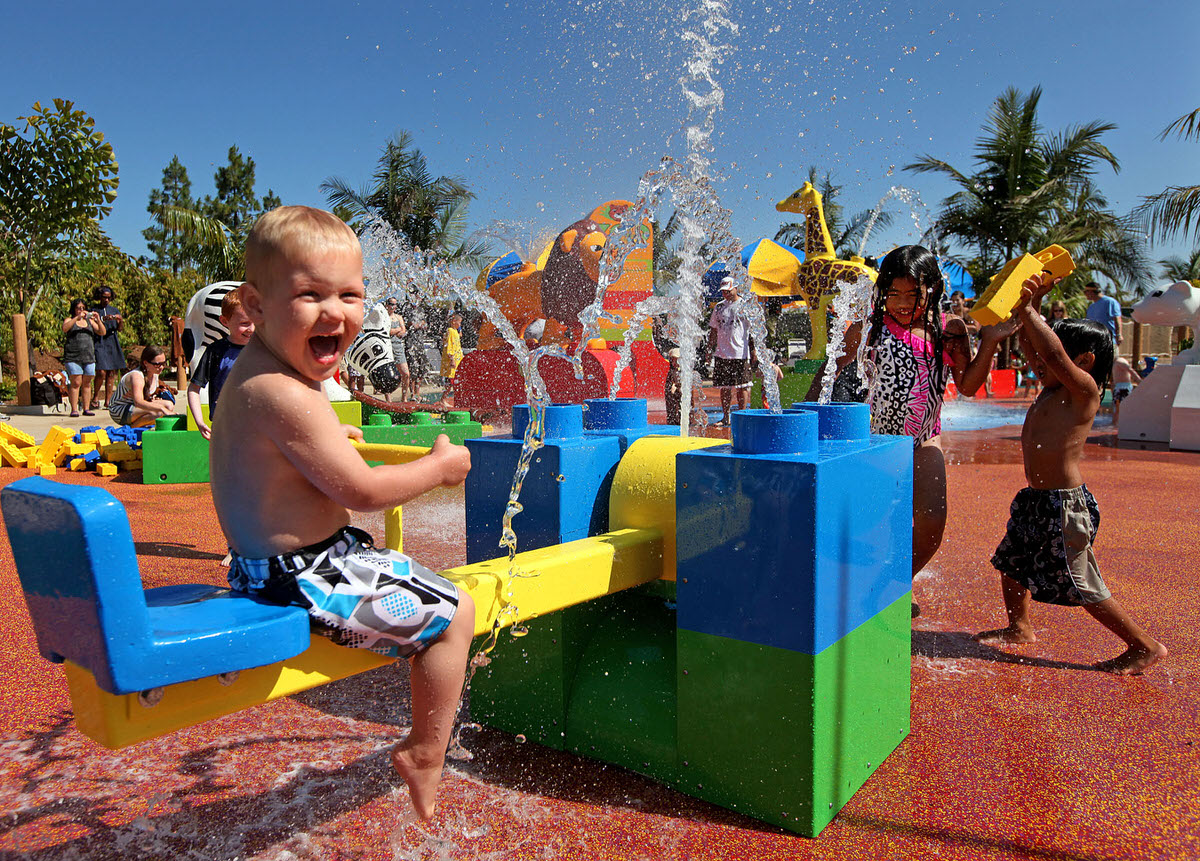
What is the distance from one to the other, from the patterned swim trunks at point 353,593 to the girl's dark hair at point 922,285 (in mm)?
2487

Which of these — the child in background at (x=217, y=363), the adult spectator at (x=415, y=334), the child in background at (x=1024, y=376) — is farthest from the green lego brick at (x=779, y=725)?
the child in background at (x=1024, y=376)

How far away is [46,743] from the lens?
253 cm

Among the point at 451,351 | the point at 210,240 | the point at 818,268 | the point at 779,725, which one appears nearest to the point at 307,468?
the point at 779,725

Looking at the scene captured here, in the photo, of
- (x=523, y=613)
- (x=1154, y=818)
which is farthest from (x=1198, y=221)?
(x=523, y=613)

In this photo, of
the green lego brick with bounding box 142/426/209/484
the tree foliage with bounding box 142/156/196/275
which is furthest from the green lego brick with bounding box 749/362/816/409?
the tree foliage with bounding box 142/156/196/275

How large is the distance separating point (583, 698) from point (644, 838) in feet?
1.66

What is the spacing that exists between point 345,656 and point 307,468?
0.38 m

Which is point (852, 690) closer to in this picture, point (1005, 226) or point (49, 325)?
point (49, 325)

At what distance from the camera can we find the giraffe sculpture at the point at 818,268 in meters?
9.91

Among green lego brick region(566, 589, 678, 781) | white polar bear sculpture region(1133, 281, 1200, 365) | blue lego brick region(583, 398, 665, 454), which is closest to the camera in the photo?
green lego brick region(566, 589, 678, 781)

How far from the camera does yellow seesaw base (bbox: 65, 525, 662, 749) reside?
1.35 metres

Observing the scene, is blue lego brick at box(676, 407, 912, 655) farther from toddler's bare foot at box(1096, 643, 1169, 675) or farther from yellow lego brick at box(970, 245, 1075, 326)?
toddler's bare foot at box(1096, 643, 1169, 675)

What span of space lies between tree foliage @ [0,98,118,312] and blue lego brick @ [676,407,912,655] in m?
14.9

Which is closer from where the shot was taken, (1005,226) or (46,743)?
(46,743)
